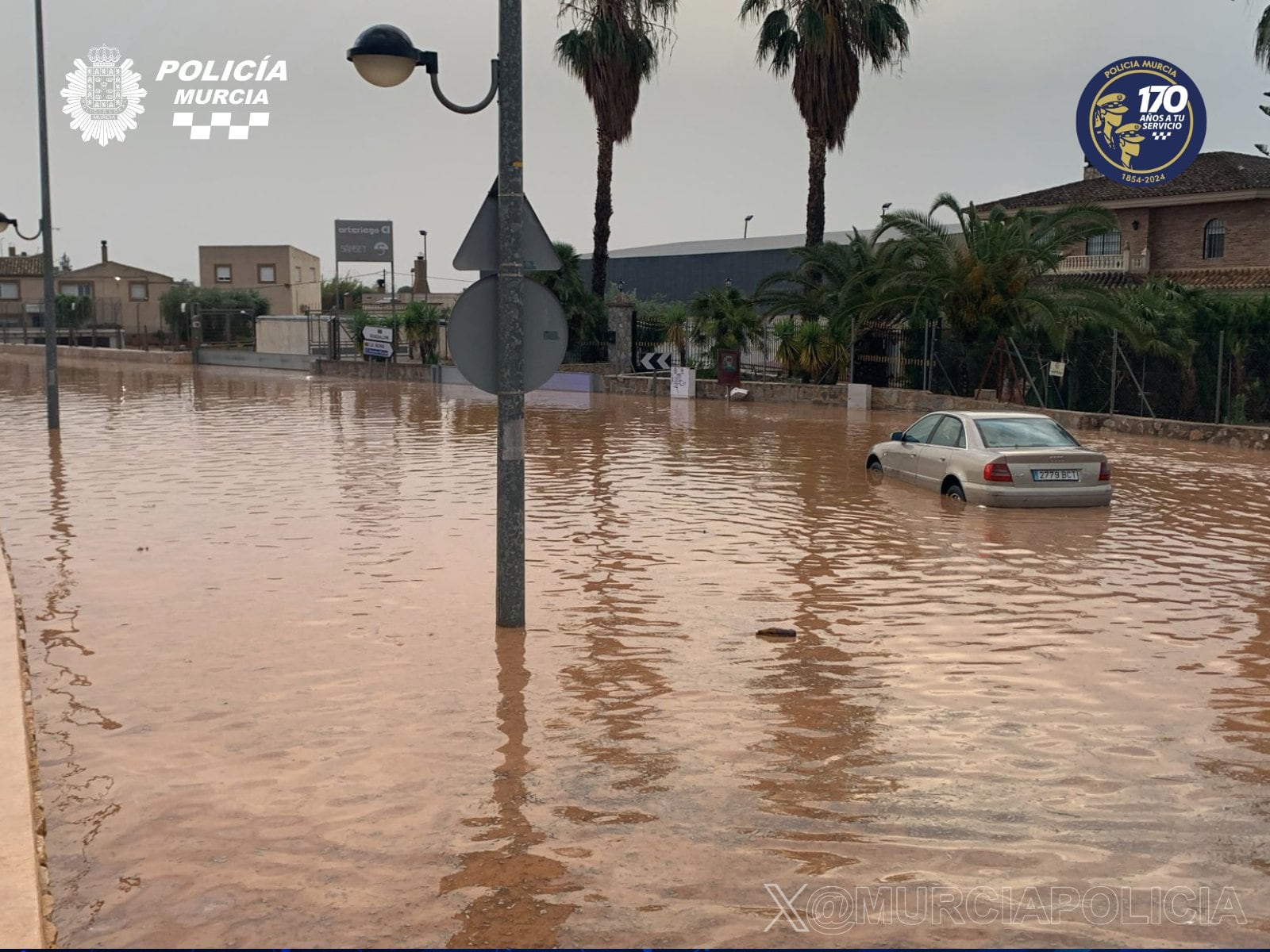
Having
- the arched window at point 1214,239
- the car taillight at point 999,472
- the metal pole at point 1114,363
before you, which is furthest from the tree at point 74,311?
the car taillight at point 999,472

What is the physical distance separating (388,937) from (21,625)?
20.5 ft

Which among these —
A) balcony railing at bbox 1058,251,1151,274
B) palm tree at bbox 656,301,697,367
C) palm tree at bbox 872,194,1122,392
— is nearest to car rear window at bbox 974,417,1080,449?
palm tree at bbox 872,194,1122,392

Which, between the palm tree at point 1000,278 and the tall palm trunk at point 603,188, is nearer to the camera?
the palm tree at point 1000,278

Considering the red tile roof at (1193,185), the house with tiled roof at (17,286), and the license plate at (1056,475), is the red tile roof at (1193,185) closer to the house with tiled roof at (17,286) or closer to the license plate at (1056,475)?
the license plate at (1056,475)

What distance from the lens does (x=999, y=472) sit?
15.7 m

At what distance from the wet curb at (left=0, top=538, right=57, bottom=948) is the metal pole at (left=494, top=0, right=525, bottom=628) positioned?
125 inches

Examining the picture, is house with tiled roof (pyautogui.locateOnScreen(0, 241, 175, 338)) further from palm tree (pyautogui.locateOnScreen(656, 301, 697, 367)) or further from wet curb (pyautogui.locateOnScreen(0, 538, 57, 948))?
wet curb (pyautogui.locateOnScreen(0, 538, 57, 948))

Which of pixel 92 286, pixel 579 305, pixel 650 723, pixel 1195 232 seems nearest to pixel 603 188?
pixel 579 305

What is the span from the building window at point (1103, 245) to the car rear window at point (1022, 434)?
37.1 metres

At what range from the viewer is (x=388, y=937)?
15.7 ft

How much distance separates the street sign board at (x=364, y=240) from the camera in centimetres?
7419

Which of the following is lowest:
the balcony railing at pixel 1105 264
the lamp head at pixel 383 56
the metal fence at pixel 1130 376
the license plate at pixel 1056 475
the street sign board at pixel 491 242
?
the license plate at pixel 1056 475

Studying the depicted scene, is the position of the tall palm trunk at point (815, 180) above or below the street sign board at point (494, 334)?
above

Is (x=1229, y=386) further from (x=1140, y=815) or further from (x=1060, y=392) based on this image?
(x=1140, y=815)
